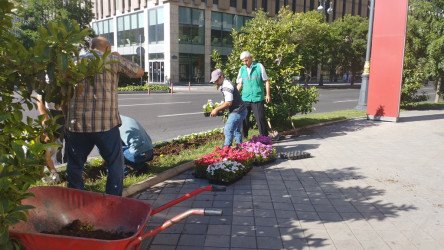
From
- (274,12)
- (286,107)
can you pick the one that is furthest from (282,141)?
(274,12)

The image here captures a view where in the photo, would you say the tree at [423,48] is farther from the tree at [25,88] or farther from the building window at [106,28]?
the building window at [106,28]

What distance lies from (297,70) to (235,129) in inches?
122

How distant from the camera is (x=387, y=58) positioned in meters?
10.5

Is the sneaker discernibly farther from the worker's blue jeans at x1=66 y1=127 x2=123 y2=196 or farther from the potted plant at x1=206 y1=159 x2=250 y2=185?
the potted plant at x1=206 y1=159 x2=250 y2=185

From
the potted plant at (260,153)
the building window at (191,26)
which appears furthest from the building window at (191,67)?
the potted plant at (260,153)

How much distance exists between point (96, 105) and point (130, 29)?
4128 cm

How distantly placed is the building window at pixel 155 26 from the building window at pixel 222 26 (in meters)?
5.78

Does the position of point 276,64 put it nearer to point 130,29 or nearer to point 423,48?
point 423,48

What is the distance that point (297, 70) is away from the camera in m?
8.52

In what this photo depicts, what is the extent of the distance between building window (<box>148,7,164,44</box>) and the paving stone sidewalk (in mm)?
32345

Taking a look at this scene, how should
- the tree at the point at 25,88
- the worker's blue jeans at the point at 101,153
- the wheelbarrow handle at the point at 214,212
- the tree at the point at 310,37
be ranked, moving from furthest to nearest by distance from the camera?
the tree at the point at 310,37, the worker's blue jeans at the point at 101,153, the wheelbarrow handle at the point at 214,212, the tree at the point at 25,88

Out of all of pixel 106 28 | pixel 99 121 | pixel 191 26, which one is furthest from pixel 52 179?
pixel 106 28

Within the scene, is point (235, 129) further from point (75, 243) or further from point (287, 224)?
point (75, 243)

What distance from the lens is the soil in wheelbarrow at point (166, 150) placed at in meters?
5.01
